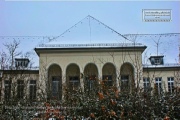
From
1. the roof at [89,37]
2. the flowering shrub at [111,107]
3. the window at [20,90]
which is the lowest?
the flowering shrub at [111,107]

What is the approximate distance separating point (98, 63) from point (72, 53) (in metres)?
2.32

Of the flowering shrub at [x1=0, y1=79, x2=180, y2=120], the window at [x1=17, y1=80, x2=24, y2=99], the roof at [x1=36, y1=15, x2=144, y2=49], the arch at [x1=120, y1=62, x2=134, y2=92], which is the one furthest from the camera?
the roof at [x1=36, y1=15, x2=144, y2=49]

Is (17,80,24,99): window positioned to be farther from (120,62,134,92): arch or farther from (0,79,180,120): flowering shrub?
(120,62,134,92): arch

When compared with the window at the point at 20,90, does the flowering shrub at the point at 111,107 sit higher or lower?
lower

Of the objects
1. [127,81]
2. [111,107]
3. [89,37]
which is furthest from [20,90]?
[89,37]

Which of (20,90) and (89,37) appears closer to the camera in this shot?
(20,90)

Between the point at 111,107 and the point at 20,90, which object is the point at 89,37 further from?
the point at 111,107

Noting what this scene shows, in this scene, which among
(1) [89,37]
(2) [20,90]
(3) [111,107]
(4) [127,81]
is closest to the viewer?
(3) [111,107]

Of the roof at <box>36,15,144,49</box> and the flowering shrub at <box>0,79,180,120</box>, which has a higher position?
the roof at <box>36,15,144,49</box>

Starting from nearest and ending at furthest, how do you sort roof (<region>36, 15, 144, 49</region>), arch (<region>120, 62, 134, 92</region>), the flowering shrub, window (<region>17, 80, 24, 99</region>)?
the flowering shrub, arch (<region>120, 62, 134, 92</region>), window (<region>17, 80, 24, 99</region>), roof (<region>36, 15, 144, 49</region>)

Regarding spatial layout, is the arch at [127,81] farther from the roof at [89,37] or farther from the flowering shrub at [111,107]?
the roof at [89,37]

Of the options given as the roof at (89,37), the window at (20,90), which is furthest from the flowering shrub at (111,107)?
the roof at (89,37)

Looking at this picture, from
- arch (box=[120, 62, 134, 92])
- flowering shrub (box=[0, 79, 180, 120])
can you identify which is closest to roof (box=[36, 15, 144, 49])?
arch (box=[120, 62, 134, 92])

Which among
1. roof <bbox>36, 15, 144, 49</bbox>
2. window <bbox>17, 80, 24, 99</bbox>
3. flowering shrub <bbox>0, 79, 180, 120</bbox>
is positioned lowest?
flowering shrub <bbox>0, 79, 180, 120</bbox>
